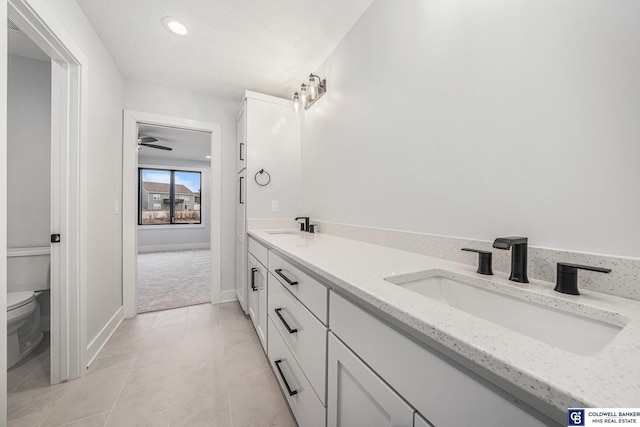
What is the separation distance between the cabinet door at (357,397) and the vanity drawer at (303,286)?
12 centimetres

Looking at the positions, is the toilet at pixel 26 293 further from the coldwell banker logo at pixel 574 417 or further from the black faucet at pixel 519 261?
the black faucet at pixel 519 261

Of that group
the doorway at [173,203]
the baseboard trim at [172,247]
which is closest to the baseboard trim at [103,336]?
the doorway at [173,203]

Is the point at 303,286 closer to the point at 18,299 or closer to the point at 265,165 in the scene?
the point at 265,165

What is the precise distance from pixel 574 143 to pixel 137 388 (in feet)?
7.74

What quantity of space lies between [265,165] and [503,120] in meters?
1.99

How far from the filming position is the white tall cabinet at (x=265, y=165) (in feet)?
7.66

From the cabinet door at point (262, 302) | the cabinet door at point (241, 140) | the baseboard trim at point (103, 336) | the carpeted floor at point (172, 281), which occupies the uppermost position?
the cabinet door at point (241, 140)

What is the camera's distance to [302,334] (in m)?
1.02

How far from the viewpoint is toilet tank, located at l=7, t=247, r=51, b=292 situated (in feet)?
5.79

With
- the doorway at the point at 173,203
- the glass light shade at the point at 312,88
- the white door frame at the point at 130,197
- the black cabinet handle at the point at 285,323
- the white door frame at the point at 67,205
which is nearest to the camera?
the black cabinet handle at the point at 285,323

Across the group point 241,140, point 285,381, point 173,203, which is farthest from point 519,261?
point 173,203

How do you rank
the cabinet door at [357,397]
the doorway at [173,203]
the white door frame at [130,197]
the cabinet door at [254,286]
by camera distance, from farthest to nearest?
the doorway at [173,203] → the white door frame at [130,197] → the cabinet door at [254,286] → the cabinet door at [357,397]

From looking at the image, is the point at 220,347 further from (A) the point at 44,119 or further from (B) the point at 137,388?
(A) the point at 44,119

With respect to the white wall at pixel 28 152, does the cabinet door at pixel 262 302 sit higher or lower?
lower
